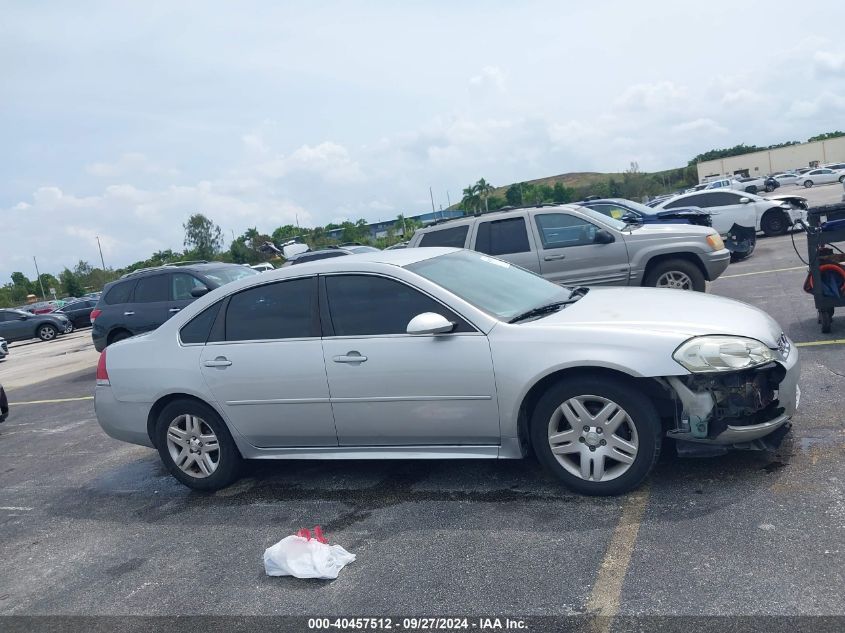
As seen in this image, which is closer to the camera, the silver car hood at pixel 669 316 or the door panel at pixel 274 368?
the silver car hood at pixel 669 316

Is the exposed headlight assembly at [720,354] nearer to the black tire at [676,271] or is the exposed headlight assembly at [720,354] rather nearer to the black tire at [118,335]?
the black tire at [676,271]

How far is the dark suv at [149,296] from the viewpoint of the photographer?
12.8 meters

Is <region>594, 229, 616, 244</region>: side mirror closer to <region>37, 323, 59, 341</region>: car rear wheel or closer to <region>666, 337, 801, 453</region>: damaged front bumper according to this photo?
<region>666, 337, 801, 453</region>: damaged front bumper

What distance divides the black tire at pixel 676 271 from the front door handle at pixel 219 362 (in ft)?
22.2

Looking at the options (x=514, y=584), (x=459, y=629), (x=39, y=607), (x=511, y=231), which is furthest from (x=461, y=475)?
(x=511, y=231)

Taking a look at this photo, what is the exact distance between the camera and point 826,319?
25.5 ft

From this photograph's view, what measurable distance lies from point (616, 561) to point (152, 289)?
11.1 metres

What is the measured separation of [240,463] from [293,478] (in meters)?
0.42

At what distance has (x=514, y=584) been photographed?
367cm

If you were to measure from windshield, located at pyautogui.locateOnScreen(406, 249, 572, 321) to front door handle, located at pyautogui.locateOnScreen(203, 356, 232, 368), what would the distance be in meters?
1.49

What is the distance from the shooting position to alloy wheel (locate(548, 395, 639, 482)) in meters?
4.39

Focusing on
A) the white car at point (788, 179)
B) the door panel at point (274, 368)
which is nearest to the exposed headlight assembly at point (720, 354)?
the door panel at point (274, 368)

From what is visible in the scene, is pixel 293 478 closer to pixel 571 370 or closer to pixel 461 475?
pixel 461 475

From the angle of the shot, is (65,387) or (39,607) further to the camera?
(65,387)
